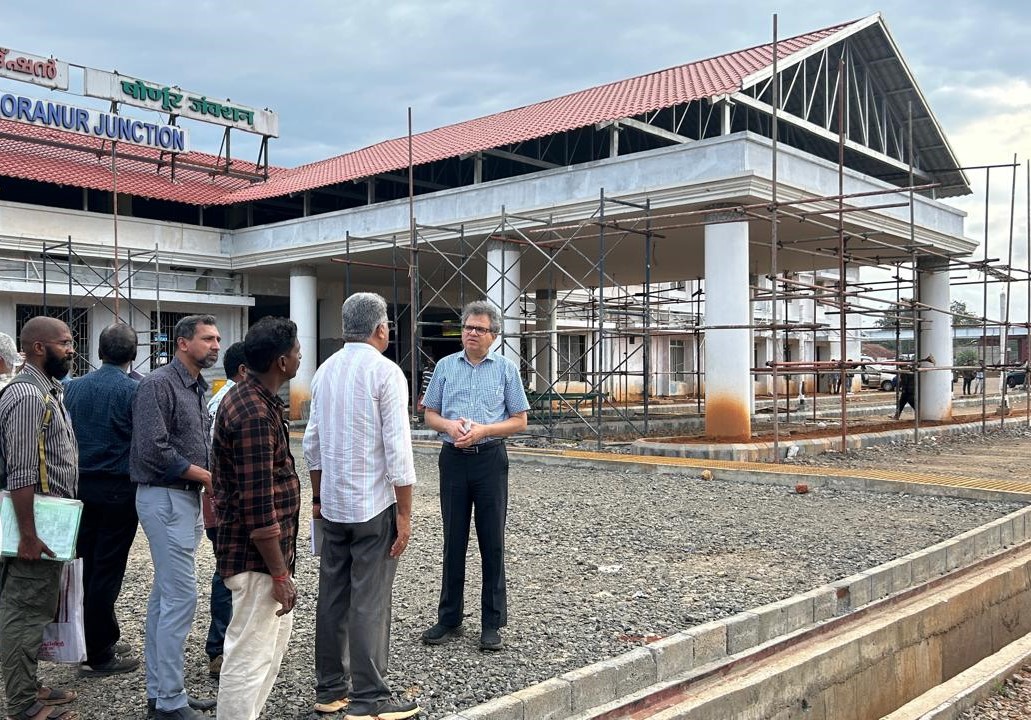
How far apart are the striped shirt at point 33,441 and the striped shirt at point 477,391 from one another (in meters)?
1.66

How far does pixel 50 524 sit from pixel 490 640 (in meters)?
2.00

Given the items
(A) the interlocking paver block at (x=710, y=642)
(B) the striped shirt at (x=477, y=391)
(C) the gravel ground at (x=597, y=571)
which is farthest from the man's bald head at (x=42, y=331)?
(A) the interlocking paver block at (x=710, y=642)

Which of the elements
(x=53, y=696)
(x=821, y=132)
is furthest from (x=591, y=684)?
(x=821, y=132)

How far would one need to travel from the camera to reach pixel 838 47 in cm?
1579

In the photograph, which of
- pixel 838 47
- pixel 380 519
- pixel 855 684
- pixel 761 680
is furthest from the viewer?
pixel 838 47

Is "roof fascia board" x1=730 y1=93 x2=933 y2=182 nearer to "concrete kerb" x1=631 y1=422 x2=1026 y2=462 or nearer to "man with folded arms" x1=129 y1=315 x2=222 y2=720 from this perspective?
"concrete kerb" x1=631 y1=422 x2=1026 y2=462

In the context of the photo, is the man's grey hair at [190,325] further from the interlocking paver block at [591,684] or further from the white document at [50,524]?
the interlocking paver block at [591,684]

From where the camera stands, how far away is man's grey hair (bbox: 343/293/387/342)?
11.5ft

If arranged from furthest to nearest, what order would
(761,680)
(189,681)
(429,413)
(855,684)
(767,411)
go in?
1. (767,411)
2. (855,684)
3. (429,413)
4. (761,680)
5. (189,681)

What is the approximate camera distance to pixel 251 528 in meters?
3.13

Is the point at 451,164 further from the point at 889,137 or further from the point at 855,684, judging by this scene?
the point at 855,684

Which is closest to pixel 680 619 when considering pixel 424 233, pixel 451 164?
pixel 424 233

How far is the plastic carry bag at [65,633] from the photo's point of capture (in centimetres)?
354

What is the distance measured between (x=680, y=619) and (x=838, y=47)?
1401cm
